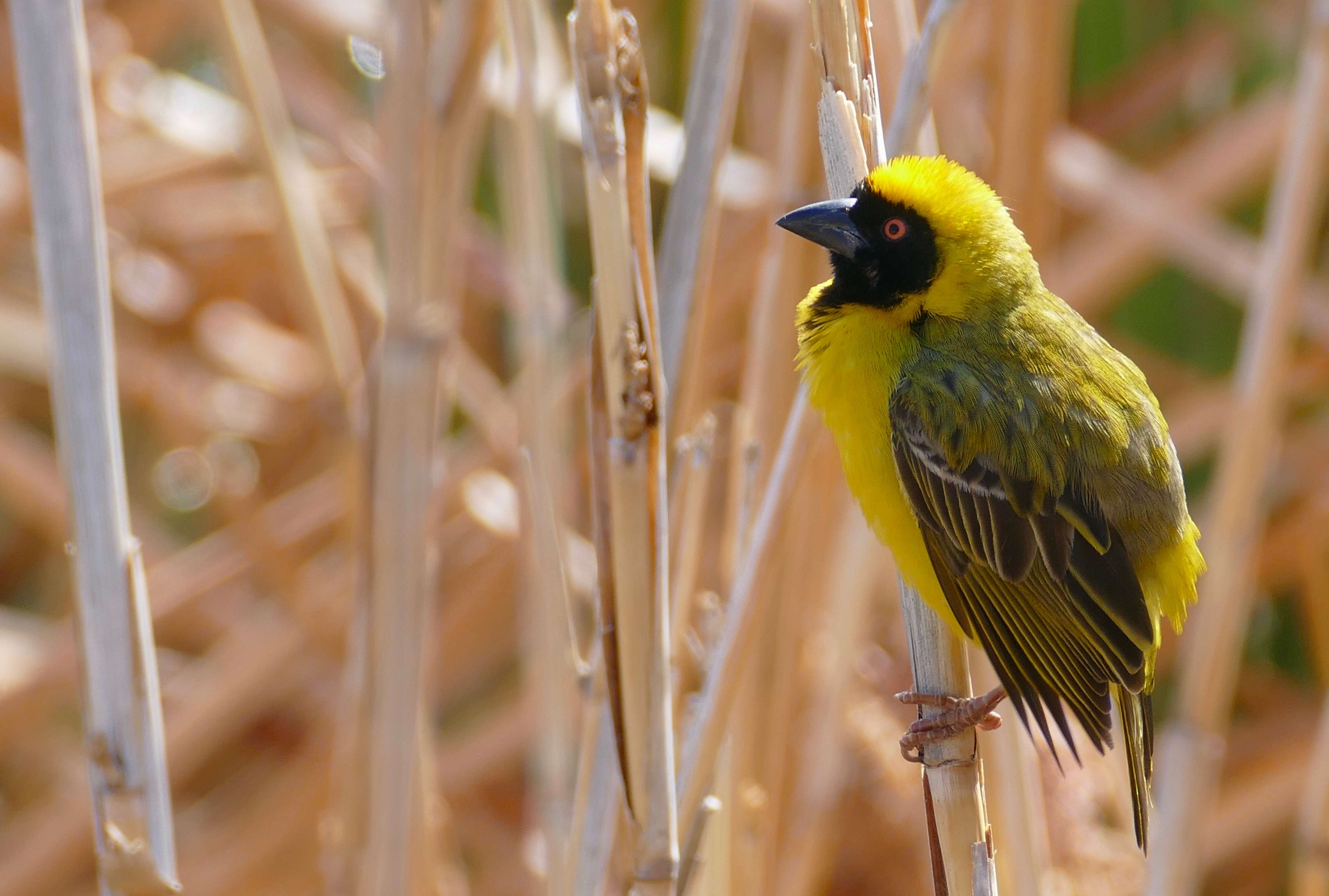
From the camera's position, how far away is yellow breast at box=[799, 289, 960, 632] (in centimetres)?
187

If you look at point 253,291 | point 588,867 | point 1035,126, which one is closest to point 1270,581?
point 1035,126

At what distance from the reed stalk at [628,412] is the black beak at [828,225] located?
0.45 m

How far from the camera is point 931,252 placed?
1911mm

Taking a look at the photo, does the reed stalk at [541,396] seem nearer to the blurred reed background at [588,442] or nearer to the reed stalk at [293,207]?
the blurred reed background at [588,442]

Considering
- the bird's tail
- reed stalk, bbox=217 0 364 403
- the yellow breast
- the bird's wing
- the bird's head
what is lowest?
the bird's tail

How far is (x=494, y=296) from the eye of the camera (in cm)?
384

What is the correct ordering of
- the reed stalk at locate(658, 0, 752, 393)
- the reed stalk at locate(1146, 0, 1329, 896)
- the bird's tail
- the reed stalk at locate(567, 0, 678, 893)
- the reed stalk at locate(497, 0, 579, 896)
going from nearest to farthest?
the reed stalk at locate(567, 0, 678, 893) → the reed stalk at locate(658, 0, 752, 393) → the bird's tail → the reed stalk at locate(497, 0, 579, 896) → the reed stalk at locate(1146, 0, 1329, 896)

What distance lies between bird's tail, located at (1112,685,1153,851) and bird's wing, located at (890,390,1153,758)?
4cm

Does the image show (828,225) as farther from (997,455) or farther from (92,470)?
(92,470)

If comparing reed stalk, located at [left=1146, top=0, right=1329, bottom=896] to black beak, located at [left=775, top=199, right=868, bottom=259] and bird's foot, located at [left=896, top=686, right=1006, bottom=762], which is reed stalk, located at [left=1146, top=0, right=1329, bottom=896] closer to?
bird's foot, located at [left=896, top=686, right=1006, bottom=762]

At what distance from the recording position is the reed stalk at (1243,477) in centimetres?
228

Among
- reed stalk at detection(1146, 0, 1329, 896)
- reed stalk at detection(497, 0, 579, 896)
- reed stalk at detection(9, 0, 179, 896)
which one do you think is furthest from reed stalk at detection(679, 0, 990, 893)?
reed stalk at detection(1146, 0, 1329, 896)

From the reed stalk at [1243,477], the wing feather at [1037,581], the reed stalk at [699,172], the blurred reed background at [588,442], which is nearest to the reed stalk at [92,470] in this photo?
the blurred reed background at [588,442]

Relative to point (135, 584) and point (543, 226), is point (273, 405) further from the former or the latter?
point (135, 584)
